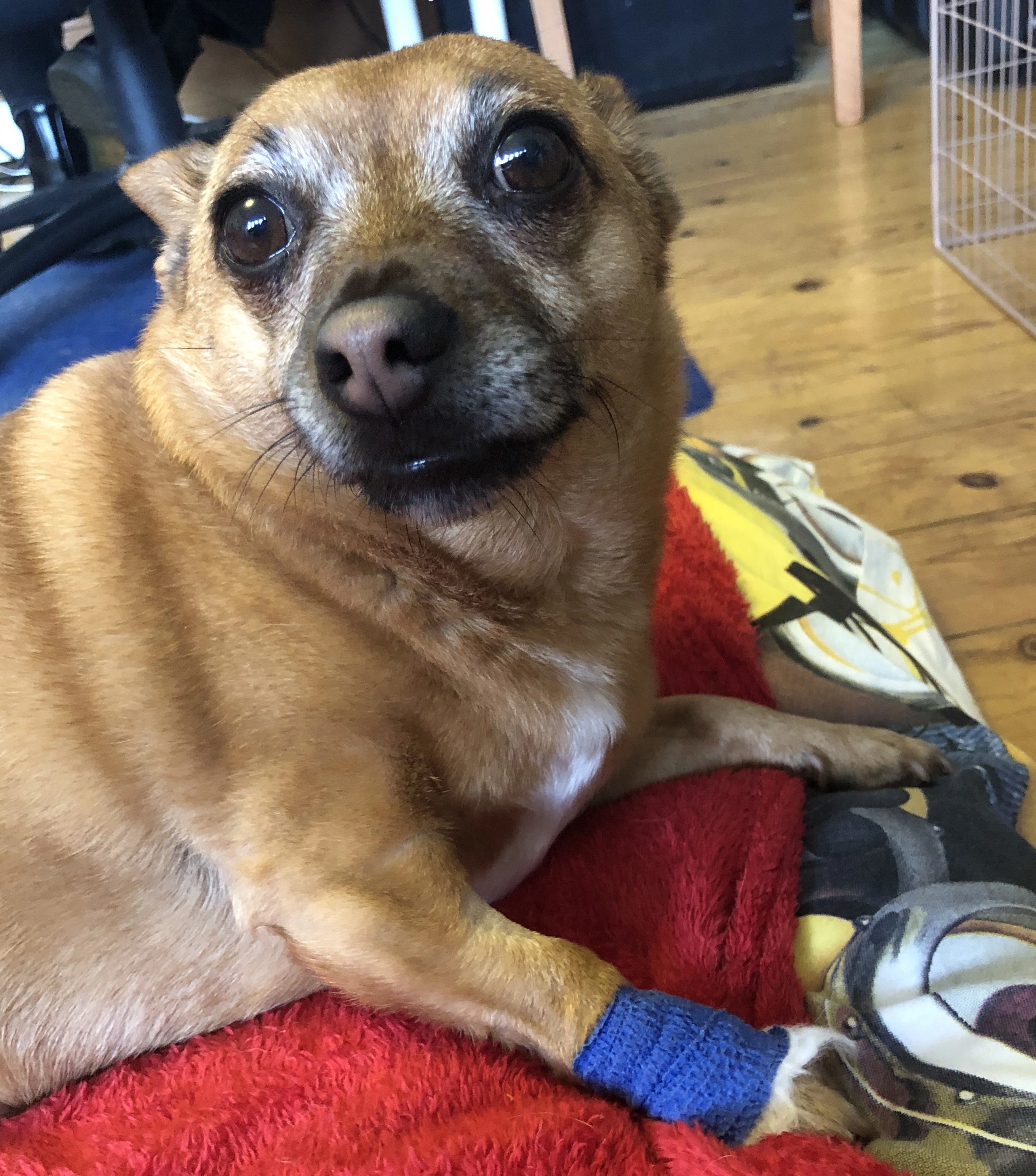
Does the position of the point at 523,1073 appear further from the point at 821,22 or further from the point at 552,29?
the point at 821,22

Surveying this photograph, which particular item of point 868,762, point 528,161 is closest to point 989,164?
point 868,762

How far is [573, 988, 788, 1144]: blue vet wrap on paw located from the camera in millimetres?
1019

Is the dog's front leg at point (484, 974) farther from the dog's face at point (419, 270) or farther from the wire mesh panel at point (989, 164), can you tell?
the wire mesh panel at point (989, 164)

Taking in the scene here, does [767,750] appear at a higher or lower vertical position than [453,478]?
lower

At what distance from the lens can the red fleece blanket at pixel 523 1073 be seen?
99 centimetres

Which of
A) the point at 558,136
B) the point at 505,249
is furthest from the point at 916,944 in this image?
the point at 558,136

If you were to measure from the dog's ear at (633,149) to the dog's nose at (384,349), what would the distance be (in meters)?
0.55

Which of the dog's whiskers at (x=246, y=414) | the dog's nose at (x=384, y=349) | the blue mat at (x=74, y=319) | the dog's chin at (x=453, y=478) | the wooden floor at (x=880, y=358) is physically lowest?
the wooden floor at (x=880, y=358)

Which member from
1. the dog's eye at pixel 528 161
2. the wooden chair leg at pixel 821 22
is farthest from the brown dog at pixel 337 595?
the wooden chair leg at pixel 821 22

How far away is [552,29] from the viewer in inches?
171

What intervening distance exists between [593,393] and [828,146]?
364 centimetres

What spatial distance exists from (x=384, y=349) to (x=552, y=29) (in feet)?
13.1

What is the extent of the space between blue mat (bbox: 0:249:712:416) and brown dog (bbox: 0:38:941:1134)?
1312 millimetres

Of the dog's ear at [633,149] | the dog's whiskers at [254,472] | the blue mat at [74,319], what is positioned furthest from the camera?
the blue mat at [74,319]
